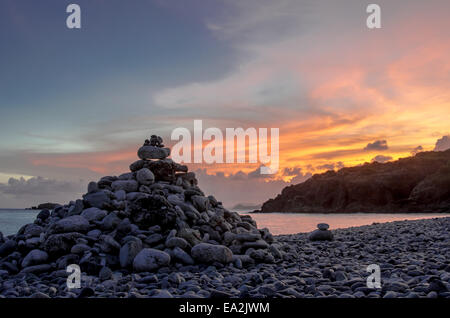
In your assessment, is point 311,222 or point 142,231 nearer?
point 142,231

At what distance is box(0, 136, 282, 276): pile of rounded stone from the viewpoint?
9.61 meters

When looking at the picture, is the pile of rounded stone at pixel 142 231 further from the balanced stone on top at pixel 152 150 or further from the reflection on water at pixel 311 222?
the reflection on water at pixel 311 222

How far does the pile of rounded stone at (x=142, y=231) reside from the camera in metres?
9.61

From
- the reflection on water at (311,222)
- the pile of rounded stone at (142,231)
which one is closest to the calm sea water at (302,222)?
the reflection on water at (311,222)

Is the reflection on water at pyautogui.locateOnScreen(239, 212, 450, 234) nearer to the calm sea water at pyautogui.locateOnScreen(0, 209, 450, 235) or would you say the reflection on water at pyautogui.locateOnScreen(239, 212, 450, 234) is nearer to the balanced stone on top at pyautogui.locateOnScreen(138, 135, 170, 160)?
the calm sea water at pyautogui.locateOnScreen(0, 209, 450, 235)

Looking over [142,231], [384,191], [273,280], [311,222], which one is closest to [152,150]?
[142,231]

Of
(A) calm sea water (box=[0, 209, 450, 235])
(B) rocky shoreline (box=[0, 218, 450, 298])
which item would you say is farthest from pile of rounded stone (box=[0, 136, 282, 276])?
(A) calm sea water (box=[0, 209, 450, 235])

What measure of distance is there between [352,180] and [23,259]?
326ft

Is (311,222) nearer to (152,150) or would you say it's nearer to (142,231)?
(152,150)

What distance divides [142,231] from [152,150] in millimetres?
3622

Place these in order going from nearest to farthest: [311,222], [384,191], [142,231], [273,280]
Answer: [273,280], [142,231], [311,222], [384,191]

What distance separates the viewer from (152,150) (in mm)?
13445
